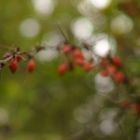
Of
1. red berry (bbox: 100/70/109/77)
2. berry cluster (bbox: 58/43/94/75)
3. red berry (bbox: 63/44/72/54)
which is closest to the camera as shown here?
red berry (bbox: 63/44/72/54)

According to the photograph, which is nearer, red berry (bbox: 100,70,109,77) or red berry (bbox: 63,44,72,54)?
red berry (bbox: 63,44,72,54)

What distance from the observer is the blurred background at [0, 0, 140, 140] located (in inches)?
140

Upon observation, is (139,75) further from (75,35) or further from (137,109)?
(75,35)

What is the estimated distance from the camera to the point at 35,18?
5613 mm

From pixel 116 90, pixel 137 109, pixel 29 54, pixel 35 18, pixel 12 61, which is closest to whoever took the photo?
pixel 12 61

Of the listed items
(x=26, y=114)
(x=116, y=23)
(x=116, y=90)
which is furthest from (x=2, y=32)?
(x=116, y=90)

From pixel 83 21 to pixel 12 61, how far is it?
2616mm

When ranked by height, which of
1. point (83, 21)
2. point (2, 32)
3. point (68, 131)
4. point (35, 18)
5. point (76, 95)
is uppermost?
point (35, 18)

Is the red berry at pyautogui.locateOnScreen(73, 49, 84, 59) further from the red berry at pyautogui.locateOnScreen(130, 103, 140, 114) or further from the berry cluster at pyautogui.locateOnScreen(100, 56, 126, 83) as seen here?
the red berry at pyautogui.locateOnScreen(130, 103, 140, 114)

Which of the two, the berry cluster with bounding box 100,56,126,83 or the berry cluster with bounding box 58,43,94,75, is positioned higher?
the berry cluster with bounding box 100,56,126,83

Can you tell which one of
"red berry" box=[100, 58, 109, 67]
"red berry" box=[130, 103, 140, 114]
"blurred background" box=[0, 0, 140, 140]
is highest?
"blurred background" box=[0, 0, 140, 140]

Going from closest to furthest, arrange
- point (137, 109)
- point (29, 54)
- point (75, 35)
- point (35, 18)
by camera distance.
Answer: point (29, 54)
point (137, 109)
point (75, 35)
point (35, 18)

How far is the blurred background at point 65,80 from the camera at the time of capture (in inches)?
140

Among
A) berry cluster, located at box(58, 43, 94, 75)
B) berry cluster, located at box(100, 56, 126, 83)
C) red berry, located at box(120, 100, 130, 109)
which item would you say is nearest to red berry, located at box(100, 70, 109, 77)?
berry cluster, located at box(100, 56, 126, 83)
